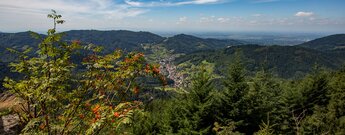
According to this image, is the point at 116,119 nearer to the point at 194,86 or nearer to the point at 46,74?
the point at 46,74

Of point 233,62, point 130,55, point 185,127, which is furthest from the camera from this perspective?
point 233,62

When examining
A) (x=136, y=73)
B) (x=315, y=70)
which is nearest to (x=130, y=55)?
(x=136, y=73)

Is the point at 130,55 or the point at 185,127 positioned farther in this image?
the point at 185,127

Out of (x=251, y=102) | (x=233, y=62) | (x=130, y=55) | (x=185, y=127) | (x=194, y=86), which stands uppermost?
(x=130, y=55)

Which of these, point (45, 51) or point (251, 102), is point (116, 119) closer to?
Result: point (45, 51)

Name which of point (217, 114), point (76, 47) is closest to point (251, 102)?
point (217, 114)

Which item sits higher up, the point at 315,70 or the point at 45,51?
the point at 45,51

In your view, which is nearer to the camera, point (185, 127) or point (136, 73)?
point (136, 73)

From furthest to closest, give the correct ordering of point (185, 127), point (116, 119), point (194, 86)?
Result: point (194, 86) < point (185, 127) < point (116, 119)

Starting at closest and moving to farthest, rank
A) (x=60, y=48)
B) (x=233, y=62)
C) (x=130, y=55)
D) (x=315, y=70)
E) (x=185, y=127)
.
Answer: (x=60, y=48)
(x=130, y=55)
(x=185, y=127)
(x=233, y=62)
(x=315, y=70)
